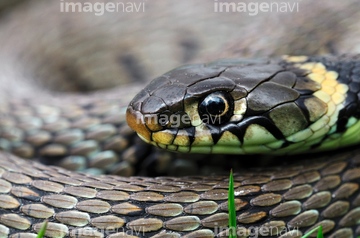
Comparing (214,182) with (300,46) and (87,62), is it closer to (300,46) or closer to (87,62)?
(300,46)

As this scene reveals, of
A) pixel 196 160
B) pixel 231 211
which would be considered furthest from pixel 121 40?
pixel 231 211

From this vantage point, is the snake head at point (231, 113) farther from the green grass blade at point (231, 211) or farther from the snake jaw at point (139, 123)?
the green grass blade at point (231, 211)

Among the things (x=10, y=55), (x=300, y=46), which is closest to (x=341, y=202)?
(x=300, y=46)
